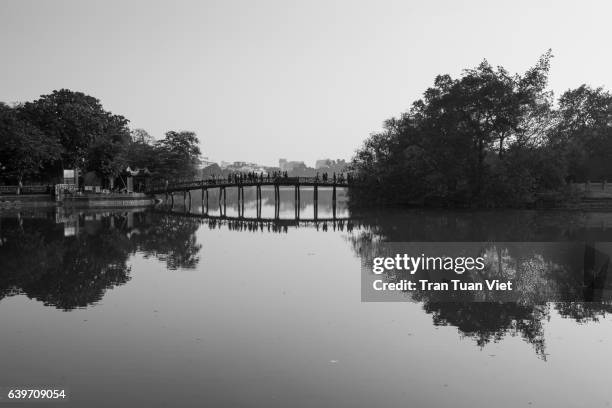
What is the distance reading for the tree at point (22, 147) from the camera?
159ft

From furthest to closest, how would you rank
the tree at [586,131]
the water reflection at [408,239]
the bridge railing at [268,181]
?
1. the bridge railing at [268,181]
2. the tree at [586,131]
3. the water reflection at [408,239]

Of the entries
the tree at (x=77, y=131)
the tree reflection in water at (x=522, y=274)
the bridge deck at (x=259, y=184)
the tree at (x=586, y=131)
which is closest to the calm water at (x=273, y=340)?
the tree reflection in water at (x=522, y=274)

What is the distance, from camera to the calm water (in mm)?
7570

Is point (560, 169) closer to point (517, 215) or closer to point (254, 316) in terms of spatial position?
point (517, 215)

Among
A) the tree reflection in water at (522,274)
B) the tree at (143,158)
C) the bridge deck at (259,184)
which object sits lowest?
the tree reflection in water at (522,274)

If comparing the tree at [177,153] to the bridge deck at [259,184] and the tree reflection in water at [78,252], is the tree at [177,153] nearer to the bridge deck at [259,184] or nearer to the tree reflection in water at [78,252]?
the bridge deck at [259,184]

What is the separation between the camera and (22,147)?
158 feet

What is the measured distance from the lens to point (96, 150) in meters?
55.4

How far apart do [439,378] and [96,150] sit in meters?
53.7

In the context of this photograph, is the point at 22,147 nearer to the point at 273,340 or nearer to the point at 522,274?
the point at 522,274

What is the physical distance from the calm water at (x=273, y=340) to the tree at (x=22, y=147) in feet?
111

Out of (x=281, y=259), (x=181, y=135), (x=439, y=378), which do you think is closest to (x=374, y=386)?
(x=439, y=378)

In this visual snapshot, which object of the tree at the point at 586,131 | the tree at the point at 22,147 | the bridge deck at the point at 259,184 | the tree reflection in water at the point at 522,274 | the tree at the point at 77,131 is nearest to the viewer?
the tree reflection in water at the point at 522,274

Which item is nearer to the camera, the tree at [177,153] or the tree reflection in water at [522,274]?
the tree reflection in water at [522,274]
